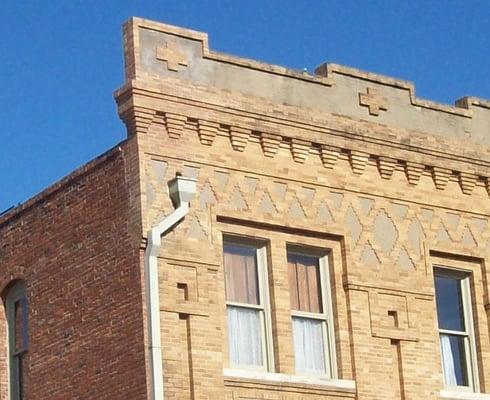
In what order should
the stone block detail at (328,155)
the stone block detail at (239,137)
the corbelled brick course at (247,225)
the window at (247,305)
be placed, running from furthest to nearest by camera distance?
the stone block detail at (328,155), the stone block detail at (239,137), the window at (247,305), the corbelled brick course at (247,225)

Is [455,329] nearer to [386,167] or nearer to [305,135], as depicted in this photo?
[386,167]

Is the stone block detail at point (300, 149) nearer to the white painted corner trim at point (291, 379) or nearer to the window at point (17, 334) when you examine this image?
the white painted corner trim at point (291, 379)

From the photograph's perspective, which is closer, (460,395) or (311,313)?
(311,313)

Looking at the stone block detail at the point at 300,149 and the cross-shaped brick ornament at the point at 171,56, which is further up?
the cross-shaped brick ornament at the point at 171,56

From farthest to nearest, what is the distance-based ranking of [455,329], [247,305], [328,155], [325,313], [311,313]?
[455,329]
[328,155]
[325,313]
[311,313]
[247,305]

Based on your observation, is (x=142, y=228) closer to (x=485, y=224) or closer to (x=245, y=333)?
(x=245, y=333)

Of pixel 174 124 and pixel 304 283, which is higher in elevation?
pixel 174 124

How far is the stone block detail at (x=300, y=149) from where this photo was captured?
2352cm

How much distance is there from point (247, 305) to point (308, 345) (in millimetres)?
1257

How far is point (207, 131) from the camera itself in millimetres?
22609

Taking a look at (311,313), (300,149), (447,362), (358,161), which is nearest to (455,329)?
(447,362)

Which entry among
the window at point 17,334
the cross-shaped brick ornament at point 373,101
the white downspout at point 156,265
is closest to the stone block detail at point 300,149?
the cross-shaped brick ornament at point 373,101

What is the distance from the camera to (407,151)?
80.9ft

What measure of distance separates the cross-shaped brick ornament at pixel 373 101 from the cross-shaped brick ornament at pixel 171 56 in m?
3.42
